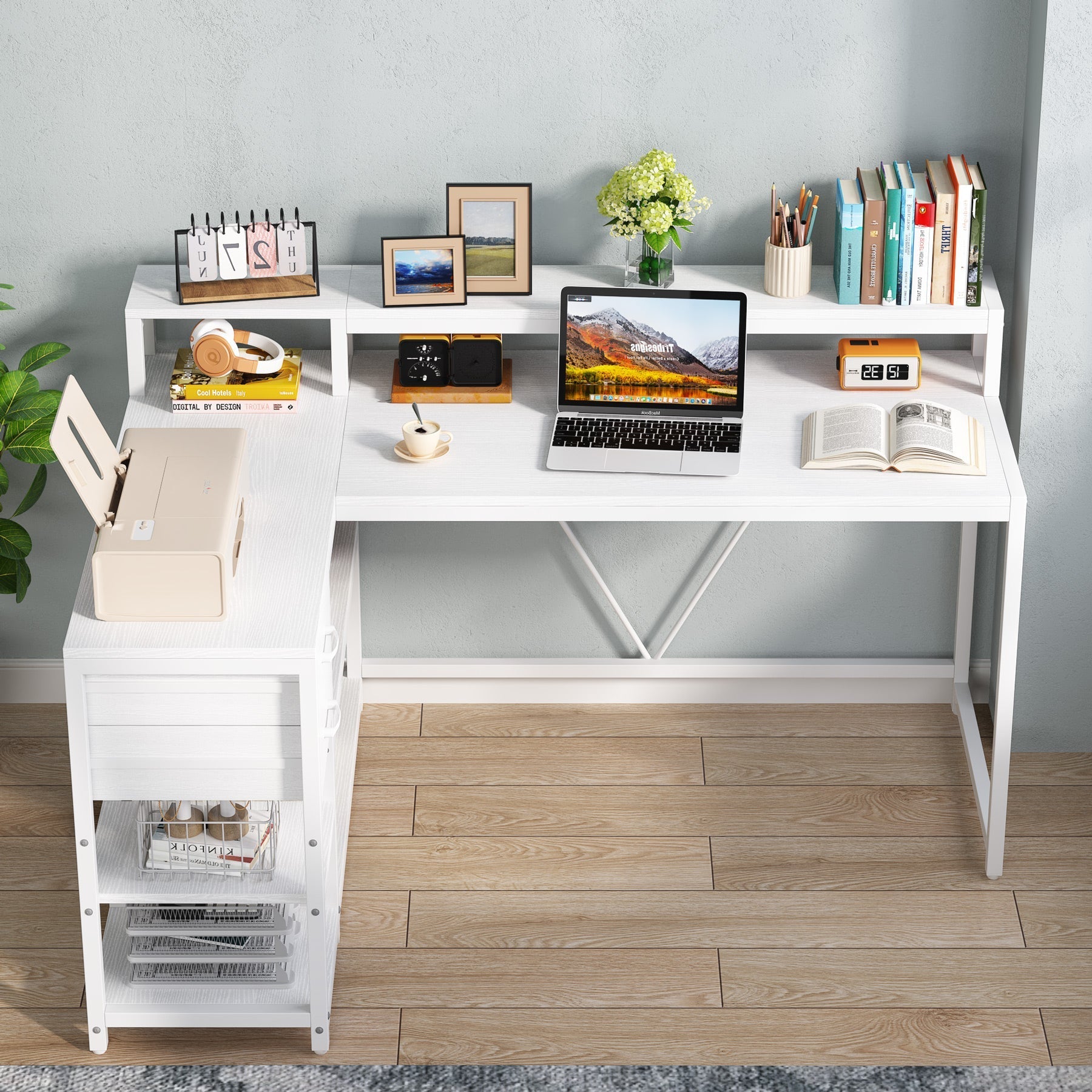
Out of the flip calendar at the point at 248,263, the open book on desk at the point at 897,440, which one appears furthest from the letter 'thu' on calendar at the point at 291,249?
the open book on desk at the point at 897,440

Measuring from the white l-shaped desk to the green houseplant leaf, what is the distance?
16.8 inches

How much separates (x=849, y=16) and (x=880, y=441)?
2.69ft

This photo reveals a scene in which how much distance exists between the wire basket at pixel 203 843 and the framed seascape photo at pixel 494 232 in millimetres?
1088

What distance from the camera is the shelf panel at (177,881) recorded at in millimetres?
2342

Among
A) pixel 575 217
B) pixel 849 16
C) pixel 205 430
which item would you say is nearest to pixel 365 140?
pixel 575 217

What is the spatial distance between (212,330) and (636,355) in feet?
2.61

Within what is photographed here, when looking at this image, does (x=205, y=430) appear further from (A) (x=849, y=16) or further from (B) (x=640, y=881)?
(A) (x=849, y=16)

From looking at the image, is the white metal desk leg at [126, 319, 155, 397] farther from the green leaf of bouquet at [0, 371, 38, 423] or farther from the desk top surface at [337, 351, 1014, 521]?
the desk top surface at [337, 351, 1014, 521]

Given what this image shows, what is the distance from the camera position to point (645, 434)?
2.73 m

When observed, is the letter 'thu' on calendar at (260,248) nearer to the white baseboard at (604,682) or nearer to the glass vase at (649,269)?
the glass vase at (649,269)

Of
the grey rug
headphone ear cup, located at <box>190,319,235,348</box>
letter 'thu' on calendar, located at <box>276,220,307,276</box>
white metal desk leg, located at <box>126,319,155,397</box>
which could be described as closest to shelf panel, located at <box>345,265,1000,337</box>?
letter 'thu' on calendar, located at <box>276,220,307,276</box>

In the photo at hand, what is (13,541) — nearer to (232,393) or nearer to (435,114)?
(232,393)

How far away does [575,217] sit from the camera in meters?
2.94

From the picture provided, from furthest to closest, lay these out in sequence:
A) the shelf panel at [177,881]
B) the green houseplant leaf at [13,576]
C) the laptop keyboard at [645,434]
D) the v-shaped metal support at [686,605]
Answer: the v-shaped metal support at [686,605]
the green houseplant leaf at [13,576]
the laptop keyboard at [645,434]
the shelf panel at [177,881]
